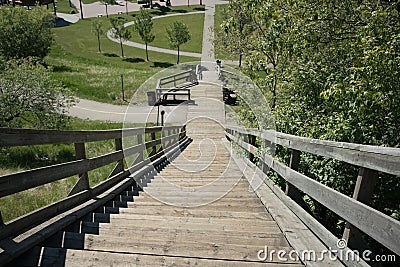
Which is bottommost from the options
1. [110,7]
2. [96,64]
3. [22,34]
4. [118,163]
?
[118,163]

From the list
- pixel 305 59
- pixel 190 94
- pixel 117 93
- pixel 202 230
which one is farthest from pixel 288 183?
pixel 117 93

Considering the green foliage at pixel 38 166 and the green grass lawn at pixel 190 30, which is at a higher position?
the green grass lawn at pixel 190 30

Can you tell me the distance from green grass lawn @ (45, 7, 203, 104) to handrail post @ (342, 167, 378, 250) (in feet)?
71.1

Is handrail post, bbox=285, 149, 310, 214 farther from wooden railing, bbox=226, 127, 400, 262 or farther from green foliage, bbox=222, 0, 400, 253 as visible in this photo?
green foliage, bbox=222, 0, 400, 253

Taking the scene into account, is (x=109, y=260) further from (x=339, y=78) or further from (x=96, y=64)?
(x=96, y=64)

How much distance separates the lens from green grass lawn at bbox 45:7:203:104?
2408cm

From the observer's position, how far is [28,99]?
12320mm

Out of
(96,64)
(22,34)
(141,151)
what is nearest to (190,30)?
(96,64)

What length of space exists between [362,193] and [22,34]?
1361 inches

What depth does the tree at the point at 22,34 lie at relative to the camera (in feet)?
93.3

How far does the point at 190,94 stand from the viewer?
20000mm

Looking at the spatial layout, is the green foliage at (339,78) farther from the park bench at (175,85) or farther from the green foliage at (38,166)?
the park bench at (175,85)

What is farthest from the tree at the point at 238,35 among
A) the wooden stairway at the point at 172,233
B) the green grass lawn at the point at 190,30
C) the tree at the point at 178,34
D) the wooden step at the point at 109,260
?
the green grass lawn at the point at 190,30

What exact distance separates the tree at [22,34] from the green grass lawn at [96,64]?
2324mm
